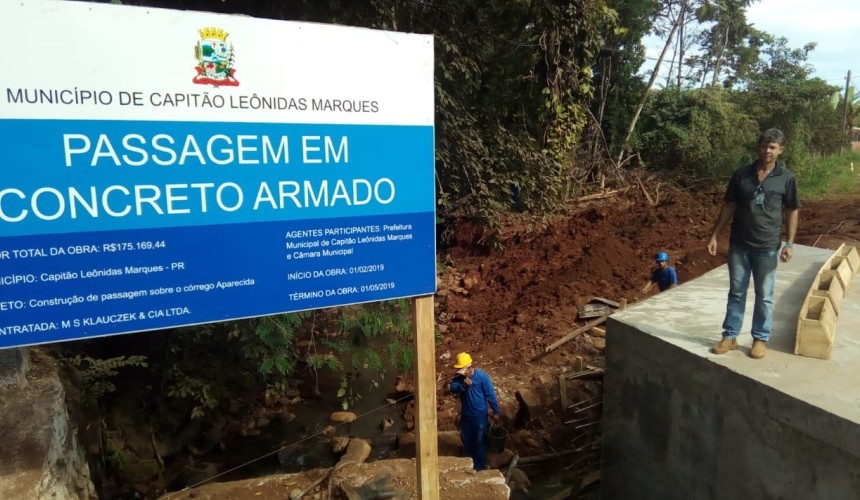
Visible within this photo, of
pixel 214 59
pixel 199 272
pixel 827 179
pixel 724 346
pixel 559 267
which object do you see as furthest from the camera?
pixel 827 179

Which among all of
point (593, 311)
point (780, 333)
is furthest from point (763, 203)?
point (593, 311)

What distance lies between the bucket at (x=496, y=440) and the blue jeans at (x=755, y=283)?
322 cm

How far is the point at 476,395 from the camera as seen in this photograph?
640 centimetres

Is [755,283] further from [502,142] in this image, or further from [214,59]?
[502,142]

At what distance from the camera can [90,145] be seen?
2.12m

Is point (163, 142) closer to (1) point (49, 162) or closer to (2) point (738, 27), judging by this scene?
(1) point (49, 162)

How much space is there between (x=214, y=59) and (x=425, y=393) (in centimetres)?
191

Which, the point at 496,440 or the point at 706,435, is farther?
the point at 496,440

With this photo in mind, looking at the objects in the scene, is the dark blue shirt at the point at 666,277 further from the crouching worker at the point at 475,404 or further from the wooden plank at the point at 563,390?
the crouching worker at the point at 475,404

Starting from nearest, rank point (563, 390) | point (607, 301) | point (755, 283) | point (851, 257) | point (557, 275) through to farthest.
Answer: point (755, 283) → point (851, 257) → point (563, 390) → point (607, 301) → point (557, 275)

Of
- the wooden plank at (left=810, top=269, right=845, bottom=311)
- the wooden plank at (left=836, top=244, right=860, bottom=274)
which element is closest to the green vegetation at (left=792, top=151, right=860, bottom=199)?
the wooden plank at (left=836, top=244, right=860, bottom=274)

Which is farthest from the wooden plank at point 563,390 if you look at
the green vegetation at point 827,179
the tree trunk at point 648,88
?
the green vegetation at point 827,179

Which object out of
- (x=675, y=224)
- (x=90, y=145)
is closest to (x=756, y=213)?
(x=90, y=145)

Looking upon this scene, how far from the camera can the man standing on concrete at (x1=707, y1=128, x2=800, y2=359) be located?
4039 mm
